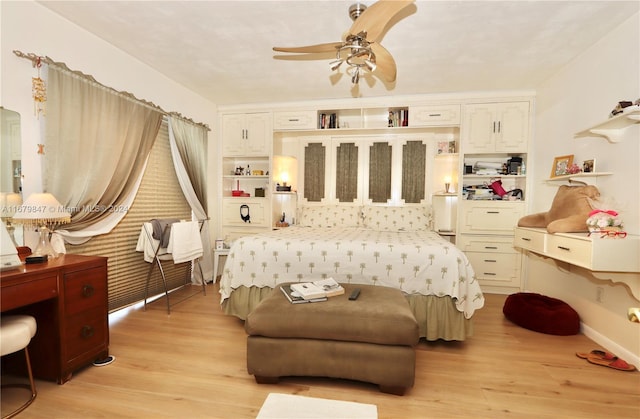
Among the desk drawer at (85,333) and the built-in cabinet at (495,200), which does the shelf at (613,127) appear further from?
the desk drawer at (85,333)

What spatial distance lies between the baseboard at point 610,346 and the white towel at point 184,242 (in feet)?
12.5

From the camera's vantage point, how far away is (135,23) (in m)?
2.47

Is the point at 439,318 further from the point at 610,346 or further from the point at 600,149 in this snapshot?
the point at 600,149

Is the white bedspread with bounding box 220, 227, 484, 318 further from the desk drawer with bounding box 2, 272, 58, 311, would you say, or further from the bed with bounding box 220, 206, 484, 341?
the desk drawer with bounding box 2, 272, 58, 311

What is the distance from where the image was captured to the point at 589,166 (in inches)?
102

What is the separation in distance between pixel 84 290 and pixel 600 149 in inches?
161

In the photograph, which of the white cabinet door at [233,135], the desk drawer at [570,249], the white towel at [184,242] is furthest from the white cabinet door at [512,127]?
the white towel at [184,242]

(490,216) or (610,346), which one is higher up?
(490,216)

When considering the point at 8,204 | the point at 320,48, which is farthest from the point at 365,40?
the point at 8,204

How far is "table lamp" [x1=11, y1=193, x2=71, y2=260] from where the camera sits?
188 cm

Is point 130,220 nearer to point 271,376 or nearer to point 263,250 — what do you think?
point 263,250

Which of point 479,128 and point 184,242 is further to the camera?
point 479,128

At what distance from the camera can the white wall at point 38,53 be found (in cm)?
204

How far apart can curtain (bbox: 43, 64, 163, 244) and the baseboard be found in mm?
4308
